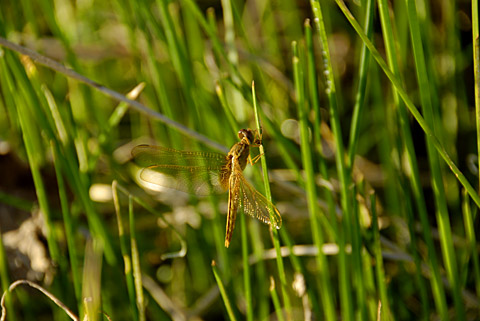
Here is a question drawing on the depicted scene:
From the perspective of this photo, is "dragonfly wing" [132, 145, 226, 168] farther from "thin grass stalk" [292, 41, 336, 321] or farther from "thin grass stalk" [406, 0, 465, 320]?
"thin grass stalk" [406, 0, 465, 320]

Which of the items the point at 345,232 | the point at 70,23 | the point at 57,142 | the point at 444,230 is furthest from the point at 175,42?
the point at 70,23

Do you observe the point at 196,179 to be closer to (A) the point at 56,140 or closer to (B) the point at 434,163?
(A) the point at 56,140

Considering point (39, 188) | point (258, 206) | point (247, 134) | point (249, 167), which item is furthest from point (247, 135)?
point (39, 188)

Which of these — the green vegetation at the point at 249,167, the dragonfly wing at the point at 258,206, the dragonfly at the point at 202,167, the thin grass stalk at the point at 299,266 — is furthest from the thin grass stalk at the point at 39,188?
the thin grass stalk at the point at 299,266

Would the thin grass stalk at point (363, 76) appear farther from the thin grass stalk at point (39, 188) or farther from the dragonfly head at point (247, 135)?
the thin grass stalk at point (39, 188)

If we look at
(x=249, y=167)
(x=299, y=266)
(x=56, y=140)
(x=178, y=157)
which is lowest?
(x=299, y=266)

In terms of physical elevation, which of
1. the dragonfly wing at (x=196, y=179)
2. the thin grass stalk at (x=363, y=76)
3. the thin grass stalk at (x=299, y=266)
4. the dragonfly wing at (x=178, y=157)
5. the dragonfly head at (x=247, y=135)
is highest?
the thin grass stalk at (x=363, y=76)

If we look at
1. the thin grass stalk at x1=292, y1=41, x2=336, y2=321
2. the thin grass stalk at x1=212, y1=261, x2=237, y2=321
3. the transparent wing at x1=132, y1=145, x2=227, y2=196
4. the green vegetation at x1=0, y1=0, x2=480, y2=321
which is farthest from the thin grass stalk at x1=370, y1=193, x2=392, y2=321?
the transparent wing at x1=132, y1=145, x2=227, y2=196
